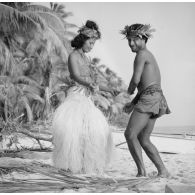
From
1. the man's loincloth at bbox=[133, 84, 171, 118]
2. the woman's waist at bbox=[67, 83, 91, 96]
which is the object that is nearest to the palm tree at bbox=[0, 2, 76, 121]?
the woman's waist at bbox=[67, 83, 91, 96]

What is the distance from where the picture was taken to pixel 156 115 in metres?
3.77

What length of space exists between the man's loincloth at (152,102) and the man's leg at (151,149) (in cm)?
16

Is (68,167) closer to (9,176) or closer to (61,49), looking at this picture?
(9,176)

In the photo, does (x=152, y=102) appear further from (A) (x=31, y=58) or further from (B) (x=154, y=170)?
(A) (x=31, y=58)

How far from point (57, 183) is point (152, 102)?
1.25 m

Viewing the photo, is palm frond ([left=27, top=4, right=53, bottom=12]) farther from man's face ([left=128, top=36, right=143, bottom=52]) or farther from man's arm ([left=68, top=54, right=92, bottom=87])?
man's face ([left=128, top=36, right=143, bottom=52])

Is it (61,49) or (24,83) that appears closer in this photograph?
(61,49)

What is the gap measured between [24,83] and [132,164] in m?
14.5

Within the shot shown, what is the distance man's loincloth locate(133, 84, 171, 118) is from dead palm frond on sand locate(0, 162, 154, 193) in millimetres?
695

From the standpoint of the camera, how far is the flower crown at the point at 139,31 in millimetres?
3717

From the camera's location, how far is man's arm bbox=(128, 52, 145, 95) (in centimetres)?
359

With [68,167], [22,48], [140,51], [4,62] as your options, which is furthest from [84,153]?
[22,48]

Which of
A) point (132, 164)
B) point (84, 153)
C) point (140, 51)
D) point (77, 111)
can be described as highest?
point (140, 51)

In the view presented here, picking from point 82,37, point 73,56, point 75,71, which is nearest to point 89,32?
point 82,37
